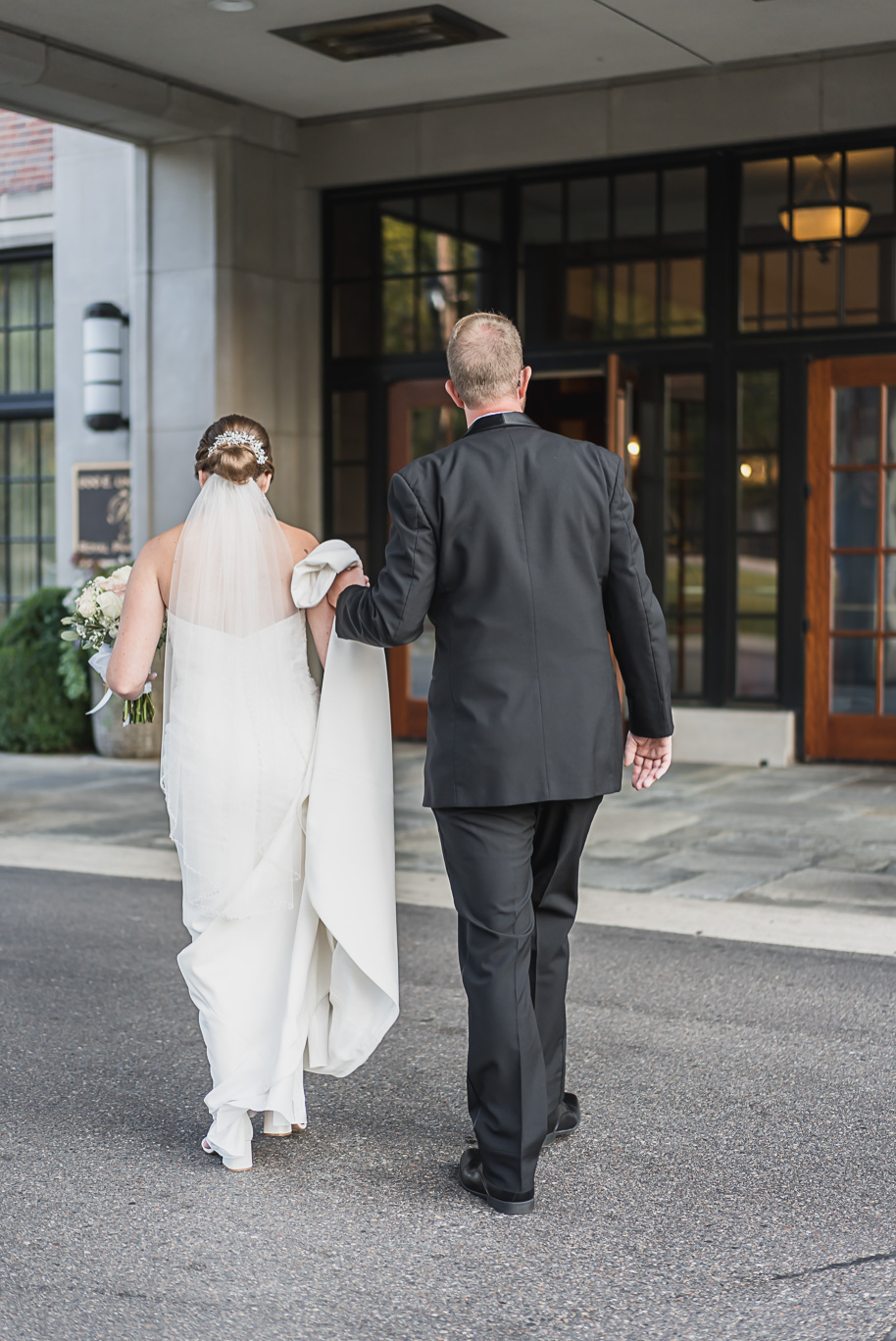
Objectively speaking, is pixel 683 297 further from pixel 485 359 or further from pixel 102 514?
pixel 485 359

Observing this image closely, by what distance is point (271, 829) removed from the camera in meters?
3.81

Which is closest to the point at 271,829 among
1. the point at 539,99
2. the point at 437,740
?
the point at 437,740

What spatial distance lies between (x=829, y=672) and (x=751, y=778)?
3.25ft

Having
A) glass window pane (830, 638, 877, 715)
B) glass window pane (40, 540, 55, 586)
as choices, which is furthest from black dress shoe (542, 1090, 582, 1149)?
glass window pane (40, 540, 55, 586)

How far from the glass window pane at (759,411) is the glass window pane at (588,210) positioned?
4.65ft

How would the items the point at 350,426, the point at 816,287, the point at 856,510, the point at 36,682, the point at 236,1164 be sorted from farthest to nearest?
the point at 350,426
the point at 36,682
the point at 856,510
the point at 816,287
the point at 236,1164

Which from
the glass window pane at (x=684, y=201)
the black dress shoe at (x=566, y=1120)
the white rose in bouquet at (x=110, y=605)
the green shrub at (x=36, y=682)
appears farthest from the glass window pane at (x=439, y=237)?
the black dress shoe at (x=566, y=1120)

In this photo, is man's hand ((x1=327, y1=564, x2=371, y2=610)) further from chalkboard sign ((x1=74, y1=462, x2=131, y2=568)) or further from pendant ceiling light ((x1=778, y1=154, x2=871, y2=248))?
chalkboard sign ((x1=74, y1=462, x2=131, y2=568))

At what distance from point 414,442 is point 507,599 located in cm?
829

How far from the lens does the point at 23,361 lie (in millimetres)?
13211

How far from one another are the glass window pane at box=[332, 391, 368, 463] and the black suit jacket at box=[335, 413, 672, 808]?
8.33 metres

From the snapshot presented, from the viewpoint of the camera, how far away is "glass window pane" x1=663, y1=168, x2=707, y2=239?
10352mm

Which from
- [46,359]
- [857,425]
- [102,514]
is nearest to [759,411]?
[857,425]

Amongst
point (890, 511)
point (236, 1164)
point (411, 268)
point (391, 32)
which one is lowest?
point (236, 1164)
